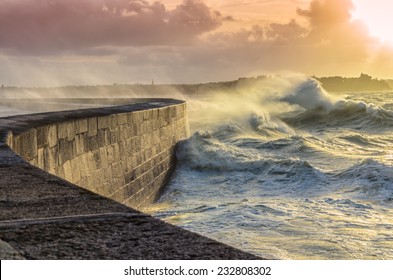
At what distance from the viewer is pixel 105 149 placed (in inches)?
314

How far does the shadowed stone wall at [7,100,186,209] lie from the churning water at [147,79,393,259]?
560 millimetres

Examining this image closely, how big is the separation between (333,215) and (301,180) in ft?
10.8

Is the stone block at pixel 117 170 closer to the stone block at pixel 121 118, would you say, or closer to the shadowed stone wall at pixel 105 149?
the shadowed stone wall at pixel 105 149

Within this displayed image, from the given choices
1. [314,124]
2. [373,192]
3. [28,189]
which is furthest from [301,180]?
[314,124]

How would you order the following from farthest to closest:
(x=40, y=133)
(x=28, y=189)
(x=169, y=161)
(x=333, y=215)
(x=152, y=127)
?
(x=169, y=161) < (x=152, y=127) < (x=333, y=215) < (x=40, y=133) < (x=28, y=189)

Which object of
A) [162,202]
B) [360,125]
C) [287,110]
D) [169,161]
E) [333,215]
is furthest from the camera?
[287,110]

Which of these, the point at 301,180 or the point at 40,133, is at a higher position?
the point at 40,133

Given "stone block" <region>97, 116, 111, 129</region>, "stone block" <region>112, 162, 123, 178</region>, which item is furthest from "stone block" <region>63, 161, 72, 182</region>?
"stone block" <region>112, 162, 123, 178</region>

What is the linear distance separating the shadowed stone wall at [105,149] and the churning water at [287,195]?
1.84ft

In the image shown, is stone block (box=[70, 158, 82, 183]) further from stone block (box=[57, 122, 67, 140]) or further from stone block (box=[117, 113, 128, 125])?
stone block (box=[117, 113, 128, 125])

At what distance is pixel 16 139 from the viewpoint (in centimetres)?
528

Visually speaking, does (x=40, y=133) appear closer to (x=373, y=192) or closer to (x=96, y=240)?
(x=96, y=240)

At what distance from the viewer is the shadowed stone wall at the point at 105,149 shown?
5.98 metres

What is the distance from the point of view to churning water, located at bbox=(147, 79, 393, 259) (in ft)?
22.6
